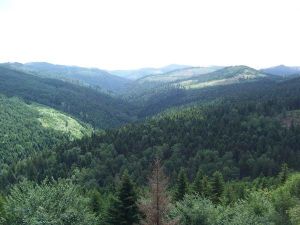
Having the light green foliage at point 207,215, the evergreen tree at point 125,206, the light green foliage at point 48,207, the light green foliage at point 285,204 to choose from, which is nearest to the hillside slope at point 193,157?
the light green foliage at point 285,204

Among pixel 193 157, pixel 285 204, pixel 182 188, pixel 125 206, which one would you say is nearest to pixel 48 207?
pixel 125 206

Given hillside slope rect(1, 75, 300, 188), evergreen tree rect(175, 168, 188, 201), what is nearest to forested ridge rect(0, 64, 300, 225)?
evergreen tree rect(175, 168, 188, 201)

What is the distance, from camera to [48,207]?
47750mm

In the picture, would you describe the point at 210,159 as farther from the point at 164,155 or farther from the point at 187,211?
the point at 187,211

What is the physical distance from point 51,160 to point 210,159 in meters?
72.3

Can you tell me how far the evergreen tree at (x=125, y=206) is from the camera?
154 feet

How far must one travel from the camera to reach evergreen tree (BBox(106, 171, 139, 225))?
46875mm

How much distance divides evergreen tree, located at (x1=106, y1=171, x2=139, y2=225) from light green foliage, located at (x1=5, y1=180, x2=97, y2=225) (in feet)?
12.1

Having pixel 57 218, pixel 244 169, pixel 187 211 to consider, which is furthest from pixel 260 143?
pixel 57 218

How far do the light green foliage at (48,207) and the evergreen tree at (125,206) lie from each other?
3.69 m

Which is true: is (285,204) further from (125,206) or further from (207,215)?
(125,206)

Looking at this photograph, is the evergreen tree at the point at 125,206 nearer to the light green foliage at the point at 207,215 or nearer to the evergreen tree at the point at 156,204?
the light green foliage at the point at 207,215

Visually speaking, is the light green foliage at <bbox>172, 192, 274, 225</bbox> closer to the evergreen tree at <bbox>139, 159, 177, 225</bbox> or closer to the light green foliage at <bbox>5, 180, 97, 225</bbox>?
the light green foliage at <bbox>5, 180, 97, 225</bbox>

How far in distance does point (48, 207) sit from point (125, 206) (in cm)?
886
